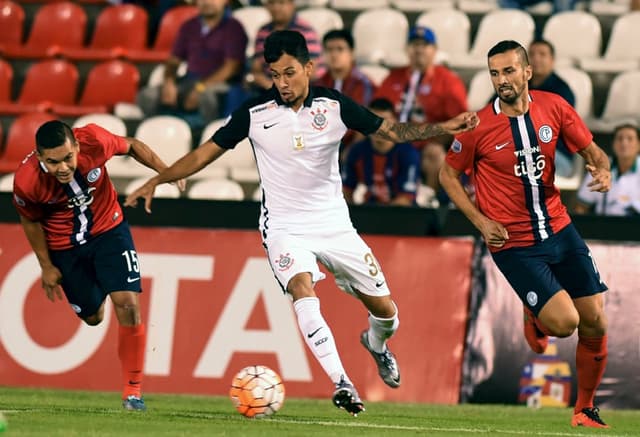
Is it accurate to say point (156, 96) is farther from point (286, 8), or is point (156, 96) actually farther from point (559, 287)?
point (559, 287)

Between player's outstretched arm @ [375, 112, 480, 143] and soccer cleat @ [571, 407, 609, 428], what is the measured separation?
225 centimetres

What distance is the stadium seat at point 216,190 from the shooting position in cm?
1451

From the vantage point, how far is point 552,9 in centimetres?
1725

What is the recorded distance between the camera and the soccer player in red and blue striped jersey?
32.4 feet

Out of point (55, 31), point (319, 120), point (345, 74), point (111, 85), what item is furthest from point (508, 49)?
point (55, 31)

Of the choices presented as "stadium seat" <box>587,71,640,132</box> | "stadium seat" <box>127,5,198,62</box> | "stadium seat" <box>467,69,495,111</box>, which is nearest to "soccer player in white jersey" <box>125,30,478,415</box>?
"stadium seat" <box>467,69,495,111</box>

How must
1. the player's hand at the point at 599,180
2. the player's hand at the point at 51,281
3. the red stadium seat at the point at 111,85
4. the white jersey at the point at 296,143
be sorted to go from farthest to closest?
the red stadium seat at the point at 111,85 → the player's hand at the point at 51,281 → the white jersey at the point at 296,143 → the player's hand at the point at 599,180

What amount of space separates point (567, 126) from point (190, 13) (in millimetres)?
8668

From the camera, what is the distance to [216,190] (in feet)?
47.8

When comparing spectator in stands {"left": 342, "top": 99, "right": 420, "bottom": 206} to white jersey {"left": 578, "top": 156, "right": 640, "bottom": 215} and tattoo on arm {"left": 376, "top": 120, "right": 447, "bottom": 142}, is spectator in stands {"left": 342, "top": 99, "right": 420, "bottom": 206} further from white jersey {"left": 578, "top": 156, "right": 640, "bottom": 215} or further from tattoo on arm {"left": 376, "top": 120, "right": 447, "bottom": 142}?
tattoo on arm {"left": 376, "top": 120, "right": 447, "bottom": 142}

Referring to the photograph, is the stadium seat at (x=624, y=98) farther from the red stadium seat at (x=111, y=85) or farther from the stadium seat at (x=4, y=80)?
the stadium seat at (x=4, y=80)

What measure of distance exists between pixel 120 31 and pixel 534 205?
A: 900 centimetres

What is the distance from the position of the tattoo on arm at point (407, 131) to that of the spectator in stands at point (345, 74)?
16.1 ft

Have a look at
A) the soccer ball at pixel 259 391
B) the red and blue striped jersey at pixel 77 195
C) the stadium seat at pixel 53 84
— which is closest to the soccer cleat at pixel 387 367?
the soccer ball at pixel 259 391
